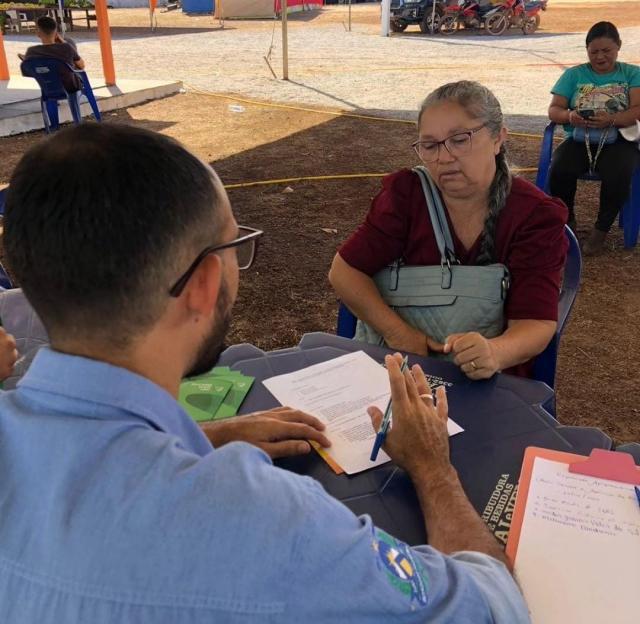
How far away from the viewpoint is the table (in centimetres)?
127

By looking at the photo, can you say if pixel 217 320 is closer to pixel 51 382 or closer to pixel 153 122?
pixel 51 382

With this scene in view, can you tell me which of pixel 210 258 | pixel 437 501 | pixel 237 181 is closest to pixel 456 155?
pixel 437 501

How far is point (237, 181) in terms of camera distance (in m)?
6.35

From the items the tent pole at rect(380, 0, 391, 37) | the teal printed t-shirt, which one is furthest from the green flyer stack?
the tent pole at rect(380, 0, 391, 37)


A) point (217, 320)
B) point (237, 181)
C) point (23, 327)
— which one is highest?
point (217, 320)

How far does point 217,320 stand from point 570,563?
694 millimetres

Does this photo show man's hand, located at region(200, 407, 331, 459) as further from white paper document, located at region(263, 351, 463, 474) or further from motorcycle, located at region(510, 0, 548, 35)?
motorcycle, located at region(510, 0, 548, 35)

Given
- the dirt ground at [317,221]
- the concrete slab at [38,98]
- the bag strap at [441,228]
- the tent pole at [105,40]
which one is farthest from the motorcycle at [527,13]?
the bag strap at [441,228]

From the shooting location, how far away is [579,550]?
1126 mm

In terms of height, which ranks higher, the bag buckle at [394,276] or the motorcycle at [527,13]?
the motorcycle at [527,13]

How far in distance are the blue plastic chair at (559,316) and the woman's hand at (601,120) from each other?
8.01ft

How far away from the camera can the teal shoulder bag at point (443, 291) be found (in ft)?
6.81

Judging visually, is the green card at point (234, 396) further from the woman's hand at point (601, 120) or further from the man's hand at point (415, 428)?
the woman's hand at point (601, 120)

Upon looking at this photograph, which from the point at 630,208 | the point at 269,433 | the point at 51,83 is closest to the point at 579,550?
the point at 269,433
